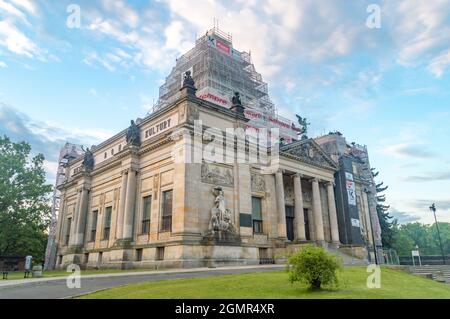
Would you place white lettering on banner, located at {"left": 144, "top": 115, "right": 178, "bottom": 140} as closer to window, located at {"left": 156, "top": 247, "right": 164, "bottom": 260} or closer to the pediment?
window, located at {"left": 156, "top": 247, "right": 164, "bottom": 260}

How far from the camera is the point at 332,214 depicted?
43.5m

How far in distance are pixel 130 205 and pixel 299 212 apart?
19.2 m

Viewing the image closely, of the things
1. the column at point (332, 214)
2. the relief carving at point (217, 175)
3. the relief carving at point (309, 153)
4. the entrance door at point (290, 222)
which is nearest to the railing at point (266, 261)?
the entrance door at point (290, 222)

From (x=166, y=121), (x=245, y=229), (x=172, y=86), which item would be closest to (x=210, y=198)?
(x=245, y=229)

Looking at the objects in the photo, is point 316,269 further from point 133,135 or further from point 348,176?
point 348,176

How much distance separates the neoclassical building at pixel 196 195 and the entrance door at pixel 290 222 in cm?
12

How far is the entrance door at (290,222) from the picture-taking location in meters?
41.0

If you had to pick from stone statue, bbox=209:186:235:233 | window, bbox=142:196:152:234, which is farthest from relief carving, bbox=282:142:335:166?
window, bbox=142:196:152:234

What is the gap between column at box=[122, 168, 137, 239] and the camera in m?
35.3

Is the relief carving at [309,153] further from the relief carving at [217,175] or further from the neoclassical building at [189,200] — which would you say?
the relief carving at [217,175]

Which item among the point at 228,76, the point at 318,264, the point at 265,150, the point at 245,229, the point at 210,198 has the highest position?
the point at 228,76

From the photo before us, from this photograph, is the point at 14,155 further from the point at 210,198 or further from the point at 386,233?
the point at 386,233
